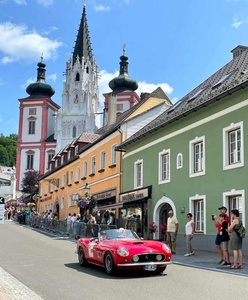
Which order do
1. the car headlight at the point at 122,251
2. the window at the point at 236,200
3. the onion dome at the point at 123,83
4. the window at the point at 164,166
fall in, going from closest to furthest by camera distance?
the car headlight at the point at 122,251
the window at the point at 236,200
the window at the point at 164,166
the onion dome at the point at 123,83

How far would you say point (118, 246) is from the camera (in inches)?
412

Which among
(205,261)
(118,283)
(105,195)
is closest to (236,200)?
(205,261)

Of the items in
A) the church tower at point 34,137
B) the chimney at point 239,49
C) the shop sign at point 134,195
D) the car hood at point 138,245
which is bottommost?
the car hood at point 138,245

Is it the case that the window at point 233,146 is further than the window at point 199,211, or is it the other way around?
the window at point 199,211

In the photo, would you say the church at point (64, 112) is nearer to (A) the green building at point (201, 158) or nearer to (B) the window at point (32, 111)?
(B) the window at point (32, 111)

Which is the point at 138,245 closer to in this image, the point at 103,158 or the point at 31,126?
the point at 103,158

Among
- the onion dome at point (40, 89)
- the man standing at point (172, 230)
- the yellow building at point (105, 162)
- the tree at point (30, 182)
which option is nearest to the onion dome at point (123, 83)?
the onion dome at point (40, 89)

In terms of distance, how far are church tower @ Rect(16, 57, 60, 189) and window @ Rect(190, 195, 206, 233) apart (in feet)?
247

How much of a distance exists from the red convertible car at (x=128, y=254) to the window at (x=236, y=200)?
18.5ft

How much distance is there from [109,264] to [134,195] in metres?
13.9

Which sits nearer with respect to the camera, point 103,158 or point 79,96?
point 103,158

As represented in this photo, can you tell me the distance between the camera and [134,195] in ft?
80.2

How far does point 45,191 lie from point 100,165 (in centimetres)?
2279

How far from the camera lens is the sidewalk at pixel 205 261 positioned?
1138cm
